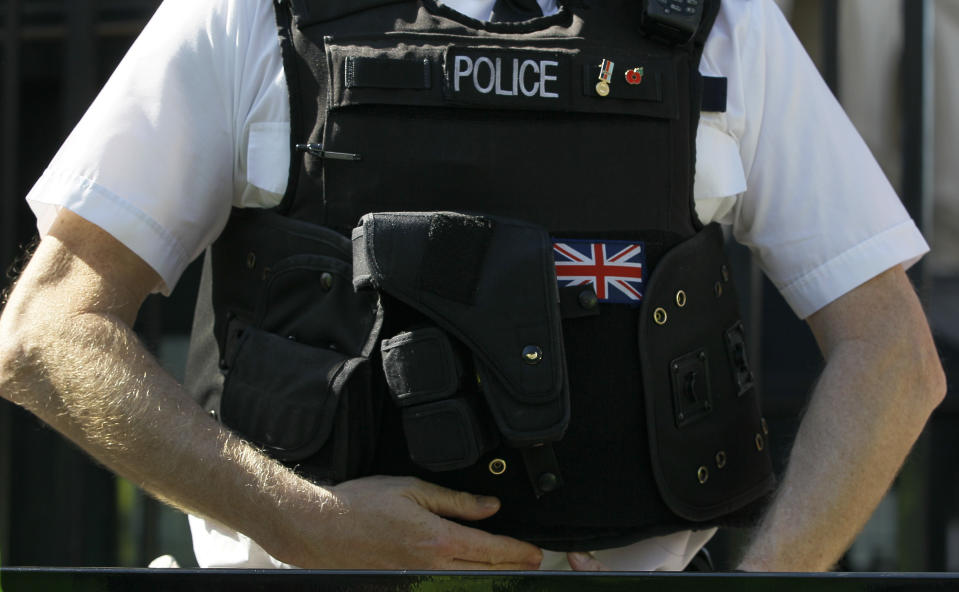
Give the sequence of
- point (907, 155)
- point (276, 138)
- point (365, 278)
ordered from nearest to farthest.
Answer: point (365, 278)
point (276, 138)
point (907, 155)

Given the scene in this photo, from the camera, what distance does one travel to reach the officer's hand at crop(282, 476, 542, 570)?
1.34 metres

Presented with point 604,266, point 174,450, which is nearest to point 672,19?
point 604,266

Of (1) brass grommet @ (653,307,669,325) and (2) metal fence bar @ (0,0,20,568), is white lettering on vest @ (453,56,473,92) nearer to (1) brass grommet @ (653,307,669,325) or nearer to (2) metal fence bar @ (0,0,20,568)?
(1) brass grommet @ (653,307,669,325)

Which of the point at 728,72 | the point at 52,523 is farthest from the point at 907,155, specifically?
the point at 52,523

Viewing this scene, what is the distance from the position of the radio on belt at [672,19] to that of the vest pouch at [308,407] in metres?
0.64

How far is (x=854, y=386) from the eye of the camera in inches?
60.7

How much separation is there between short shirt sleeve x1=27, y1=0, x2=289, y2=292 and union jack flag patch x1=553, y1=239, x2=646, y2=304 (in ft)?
1.39

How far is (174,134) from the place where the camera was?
1.44 meters

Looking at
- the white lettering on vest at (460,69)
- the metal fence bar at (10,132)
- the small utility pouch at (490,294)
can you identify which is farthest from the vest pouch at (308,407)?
the metal fence bar at (10,132)

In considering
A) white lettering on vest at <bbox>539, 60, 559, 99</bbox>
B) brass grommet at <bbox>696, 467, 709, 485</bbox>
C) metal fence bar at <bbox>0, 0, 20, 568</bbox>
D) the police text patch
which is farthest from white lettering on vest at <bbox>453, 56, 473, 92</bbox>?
metal fence bar at <bbox>0, 0, 20, 568</bbox>

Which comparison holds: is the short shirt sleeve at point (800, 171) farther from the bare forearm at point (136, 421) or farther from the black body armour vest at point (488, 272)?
the bare forearm at point (136, 421)

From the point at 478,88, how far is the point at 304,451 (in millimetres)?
556

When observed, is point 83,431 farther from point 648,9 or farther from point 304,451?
point 648,9

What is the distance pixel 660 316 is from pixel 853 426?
1.11ft
